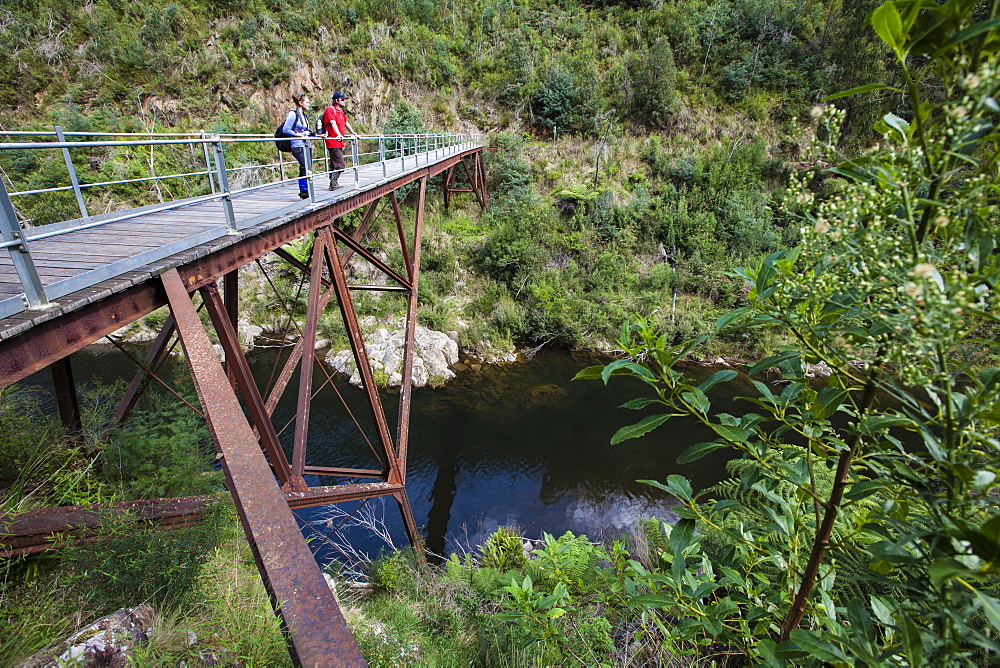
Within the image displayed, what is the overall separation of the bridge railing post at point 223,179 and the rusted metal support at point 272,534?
1151 mm

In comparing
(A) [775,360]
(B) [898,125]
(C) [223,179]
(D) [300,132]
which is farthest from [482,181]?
(B) [898,125]

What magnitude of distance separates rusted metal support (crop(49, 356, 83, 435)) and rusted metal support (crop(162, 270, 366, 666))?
2224 millimetres

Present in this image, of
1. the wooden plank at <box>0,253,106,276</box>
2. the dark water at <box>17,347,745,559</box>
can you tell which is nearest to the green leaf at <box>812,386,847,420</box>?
the wooden plank at <box>0,253,106,276</box>

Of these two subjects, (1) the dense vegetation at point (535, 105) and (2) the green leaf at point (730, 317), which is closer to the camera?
(2) the green leaf at point (730, 317)

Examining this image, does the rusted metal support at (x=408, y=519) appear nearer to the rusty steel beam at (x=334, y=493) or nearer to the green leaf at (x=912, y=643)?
the rusty steel beam at (x=334, y=493)

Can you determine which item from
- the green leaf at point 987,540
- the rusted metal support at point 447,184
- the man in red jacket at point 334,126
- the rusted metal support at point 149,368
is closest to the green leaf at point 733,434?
the green leaf at point 987,540

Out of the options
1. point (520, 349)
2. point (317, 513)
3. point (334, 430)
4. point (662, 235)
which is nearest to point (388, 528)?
point (317, 513)

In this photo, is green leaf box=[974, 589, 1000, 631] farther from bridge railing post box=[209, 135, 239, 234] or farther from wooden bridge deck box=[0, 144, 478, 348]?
bridge railing post box=[209, 135, 239, 234]

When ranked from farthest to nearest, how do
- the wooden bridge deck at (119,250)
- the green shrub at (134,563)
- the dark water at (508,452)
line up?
the dark water at (508,452)
the green shrub at (134,563)
the wooden bridge deck at (119,250)

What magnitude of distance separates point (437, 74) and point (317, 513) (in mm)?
20778

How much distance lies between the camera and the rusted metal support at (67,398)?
3.35m

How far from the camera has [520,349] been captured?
43.3 ft

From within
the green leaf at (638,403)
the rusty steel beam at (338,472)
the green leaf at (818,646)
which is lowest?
the rusty steel beam at (338,472)

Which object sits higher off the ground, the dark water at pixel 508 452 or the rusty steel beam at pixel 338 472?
the rusty steel beam at pixel 338 472
